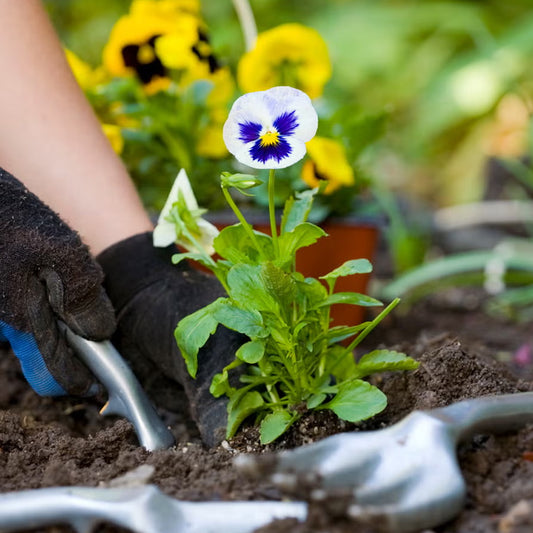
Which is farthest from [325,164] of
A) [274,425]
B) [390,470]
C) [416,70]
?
[416,70]

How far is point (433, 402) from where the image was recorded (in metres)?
0.88

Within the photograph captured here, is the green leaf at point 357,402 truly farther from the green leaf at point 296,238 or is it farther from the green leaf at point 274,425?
the green leaf at point 296,238

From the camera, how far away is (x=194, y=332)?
896 millimetres

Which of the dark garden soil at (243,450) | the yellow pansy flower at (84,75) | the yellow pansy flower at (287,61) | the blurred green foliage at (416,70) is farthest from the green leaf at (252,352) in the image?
the blurred green foliage at (416,70)

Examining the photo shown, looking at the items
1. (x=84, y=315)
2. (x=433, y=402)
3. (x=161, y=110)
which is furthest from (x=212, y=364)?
(x=161, y=110)

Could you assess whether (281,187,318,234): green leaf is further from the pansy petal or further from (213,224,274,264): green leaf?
the pansy petal

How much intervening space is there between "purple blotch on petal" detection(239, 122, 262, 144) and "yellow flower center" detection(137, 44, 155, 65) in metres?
0.80

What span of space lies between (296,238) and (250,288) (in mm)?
84

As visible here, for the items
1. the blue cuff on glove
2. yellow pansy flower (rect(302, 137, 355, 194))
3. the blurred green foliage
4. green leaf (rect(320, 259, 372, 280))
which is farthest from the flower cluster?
the blurred green foliage

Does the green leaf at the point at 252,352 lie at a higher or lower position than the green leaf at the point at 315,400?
higher

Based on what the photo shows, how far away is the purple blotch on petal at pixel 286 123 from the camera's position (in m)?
0.85

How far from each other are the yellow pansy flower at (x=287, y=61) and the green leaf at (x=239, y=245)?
1.85ft

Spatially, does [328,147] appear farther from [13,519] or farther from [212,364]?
[13,519]

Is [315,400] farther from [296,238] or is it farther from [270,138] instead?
[270,138]
